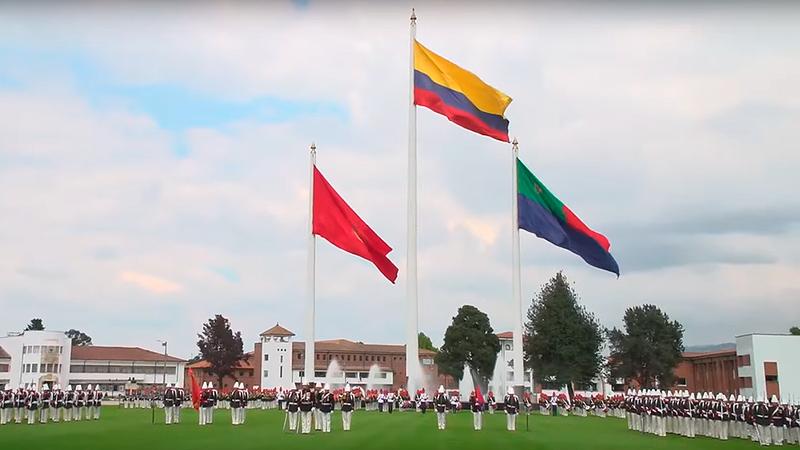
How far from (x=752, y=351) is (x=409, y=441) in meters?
49.8

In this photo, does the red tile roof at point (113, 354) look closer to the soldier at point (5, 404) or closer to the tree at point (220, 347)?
the tree at point (220, 347)

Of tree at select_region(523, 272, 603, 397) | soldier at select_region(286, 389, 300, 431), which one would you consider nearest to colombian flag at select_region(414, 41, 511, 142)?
soldier at select_region(286, 389, 300, 431)

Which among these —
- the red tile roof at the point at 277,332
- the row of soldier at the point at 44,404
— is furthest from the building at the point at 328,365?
the row of soldier at the point at 44,404

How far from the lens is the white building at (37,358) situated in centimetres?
9012

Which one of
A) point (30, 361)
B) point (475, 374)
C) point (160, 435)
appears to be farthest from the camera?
point (30, 361)

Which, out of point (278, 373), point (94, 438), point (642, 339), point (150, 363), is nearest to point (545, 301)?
point (642, 339)

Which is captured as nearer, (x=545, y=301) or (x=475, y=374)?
(x=545, y=301)

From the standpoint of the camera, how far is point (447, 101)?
32250mm

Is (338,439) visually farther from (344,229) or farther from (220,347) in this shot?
(220,347)

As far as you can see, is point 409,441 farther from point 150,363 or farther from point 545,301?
point 150,363

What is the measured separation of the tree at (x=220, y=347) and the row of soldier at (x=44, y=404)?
2069 inches

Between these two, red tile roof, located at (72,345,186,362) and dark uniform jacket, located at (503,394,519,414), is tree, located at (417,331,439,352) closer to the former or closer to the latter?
red tile roof, located at (72,345,186,362)

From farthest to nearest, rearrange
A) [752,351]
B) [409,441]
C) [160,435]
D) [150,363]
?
[150,363] → [752,351] → [160,435] → [409,441]

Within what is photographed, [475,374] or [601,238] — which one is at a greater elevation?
[601,238]
